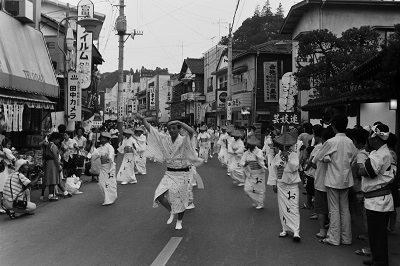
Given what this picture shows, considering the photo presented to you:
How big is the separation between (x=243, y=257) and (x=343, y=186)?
202cm

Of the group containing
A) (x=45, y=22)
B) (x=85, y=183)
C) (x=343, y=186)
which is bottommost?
(x=85, y=183)

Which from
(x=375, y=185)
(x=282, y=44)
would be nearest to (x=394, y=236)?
(x=375, y=185)

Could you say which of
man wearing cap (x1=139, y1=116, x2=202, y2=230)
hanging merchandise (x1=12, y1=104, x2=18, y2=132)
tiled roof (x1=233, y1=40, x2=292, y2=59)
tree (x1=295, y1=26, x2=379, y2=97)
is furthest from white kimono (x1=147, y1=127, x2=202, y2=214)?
tiled roof (x1=233, y1=40, x2=292, y2=59)

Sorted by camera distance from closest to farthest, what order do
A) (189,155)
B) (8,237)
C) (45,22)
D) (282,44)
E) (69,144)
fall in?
(8,237)
(189,155)
(69,144)
(45,22)
(282,44)

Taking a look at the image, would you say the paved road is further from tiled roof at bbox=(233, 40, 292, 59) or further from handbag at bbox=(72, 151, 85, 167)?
tiled roof at bbox=(233, 40, 292, 59)

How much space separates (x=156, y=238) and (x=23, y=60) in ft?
36.2

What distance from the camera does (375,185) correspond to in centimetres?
579

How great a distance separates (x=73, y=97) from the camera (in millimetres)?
18219

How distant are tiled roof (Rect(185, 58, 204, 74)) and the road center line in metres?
45.7

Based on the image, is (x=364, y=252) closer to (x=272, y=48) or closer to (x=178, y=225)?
(x=178, y=225)

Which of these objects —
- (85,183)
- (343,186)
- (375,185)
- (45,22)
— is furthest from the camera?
(45,22)

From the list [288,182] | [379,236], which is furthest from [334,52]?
[379,236]

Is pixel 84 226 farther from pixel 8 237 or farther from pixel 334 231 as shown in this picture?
pixel 334 231

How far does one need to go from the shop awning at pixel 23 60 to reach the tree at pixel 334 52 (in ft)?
34.4
